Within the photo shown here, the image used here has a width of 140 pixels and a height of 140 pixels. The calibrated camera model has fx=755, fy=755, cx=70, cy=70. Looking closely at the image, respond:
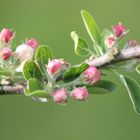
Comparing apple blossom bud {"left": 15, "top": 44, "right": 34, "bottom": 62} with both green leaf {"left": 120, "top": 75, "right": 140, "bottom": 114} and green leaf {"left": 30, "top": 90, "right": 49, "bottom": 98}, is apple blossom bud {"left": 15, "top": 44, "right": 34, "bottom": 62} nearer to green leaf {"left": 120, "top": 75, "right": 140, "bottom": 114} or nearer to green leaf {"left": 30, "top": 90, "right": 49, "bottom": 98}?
green leaf {"left": 30, "top": 90, "right": 49, "bottom": 98}

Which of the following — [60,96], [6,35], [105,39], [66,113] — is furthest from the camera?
[66,113]

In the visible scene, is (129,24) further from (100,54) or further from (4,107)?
(100,54)

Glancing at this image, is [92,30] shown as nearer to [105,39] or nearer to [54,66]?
[105,39]

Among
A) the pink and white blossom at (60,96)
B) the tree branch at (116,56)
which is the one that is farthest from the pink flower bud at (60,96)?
the tree branch at (116,56)

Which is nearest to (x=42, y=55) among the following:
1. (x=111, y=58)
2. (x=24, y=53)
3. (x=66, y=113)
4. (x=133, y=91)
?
(x=24, y=53)

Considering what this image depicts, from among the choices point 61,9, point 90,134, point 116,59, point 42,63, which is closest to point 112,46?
point 116,59

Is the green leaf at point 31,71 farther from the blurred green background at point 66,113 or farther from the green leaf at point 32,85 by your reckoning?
the blurred green background at point 66,113

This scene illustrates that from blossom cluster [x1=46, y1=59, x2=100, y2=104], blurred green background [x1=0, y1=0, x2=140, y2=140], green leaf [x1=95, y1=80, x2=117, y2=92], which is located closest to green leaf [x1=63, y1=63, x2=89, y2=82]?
blossom cluster [x1=46, y1=59, x2=100, y2=104]
